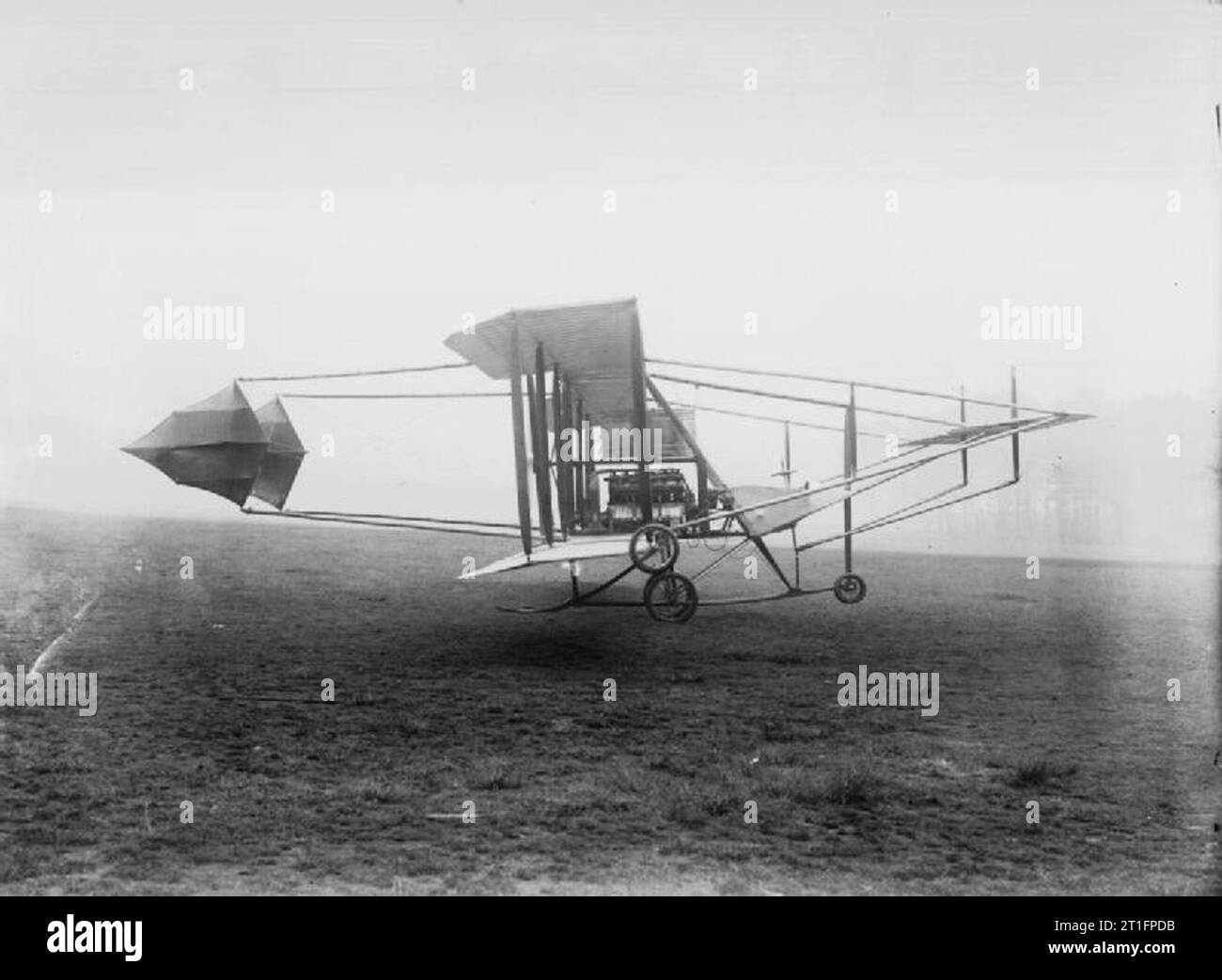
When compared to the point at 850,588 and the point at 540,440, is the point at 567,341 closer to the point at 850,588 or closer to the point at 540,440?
the point at 540,440

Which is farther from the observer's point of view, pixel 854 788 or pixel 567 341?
pixel 567 341

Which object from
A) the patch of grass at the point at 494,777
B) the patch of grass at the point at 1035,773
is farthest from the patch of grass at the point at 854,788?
the patch of grass at the point at 494,777

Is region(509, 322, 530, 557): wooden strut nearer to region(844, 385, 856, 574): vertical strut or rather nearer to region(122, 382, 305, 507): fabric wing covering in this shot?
region(122, 382, 305, 507): fabric wing covering

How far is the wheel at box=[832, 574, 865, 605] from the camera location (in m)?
10.5

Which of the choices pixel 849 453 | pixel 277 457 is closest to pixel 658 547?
pixel 849 453

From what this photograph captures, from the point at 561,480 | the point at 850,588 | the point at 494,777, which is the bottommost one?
the point at 494,777

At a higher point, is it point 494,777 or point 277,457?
point 277,457

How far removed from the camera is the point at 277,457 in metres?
9.49

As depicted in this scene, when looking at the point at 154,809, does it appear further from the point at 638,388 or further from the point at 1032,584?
the point at 1032,584

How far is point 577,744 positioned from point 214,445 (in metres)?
5.03

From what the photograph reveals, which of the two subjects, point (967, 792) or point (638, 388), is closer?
point (967, 792)
